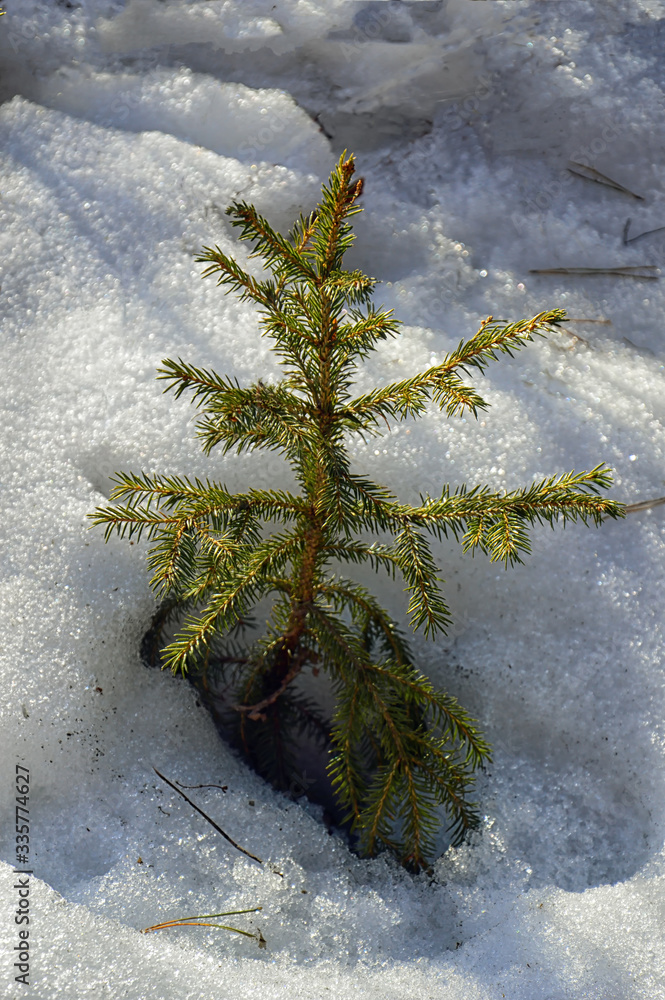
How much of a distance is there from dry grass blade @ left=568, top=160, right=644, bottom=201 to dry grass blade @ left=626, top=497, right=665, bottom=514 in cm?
105

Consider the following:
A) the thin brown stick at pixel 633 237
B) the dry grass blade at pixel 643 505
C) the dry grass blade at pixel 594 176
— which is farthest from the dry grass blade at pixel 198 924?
the dry grass blade at pixel 594 176

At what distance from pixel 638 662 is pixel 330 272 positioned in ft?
4.10

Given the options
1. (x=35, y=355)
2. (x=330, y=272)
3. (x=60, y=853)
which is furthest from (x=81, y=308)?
(x=60, y=853)

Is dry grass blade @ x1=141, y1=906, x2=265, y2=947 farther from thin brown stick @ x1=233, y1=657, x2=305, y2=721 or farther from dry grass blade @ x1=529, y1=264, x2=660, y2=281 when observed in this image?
dry grass blade @ x1=529, y1=264, x2=660, y2=281

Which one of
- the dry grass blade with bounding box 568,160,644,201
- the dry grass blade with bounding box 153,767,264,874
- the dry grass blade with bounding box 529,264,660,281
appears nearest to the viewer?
the dry grass blade with bounding box 153,767,264,874

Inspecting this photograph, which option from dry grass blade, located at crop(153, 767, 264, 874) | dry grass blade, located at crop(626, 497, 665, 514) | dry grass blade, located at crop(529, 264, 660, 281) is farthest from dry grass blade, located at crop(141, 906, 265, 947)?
dry grass blade, located at crop(529, 264, 660, 281)

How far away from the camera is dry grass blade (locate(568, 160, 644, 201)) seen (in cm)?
243

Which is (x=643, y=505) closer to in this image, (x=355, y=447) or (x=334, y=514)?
(x=355, y=447)

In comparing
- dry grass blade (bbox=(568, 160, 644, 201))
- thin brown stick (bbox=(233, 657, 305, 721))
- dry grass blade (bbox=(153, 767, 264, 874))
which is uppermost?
dry grass blade (bbox=(568, 160, 644, 201))

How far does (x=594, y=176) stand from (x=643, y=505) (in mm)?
1138

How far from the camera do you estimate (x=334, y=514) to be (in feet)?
4.84

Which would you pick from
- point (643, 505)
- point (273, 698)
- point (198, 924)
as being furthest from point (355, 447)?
point (198, 924)

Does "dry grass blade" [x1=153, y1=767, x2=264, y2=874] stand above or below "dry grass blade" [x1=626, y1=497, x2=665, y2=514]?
below

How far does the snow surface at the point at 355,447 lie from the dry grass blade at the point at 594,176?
0.10 feet
